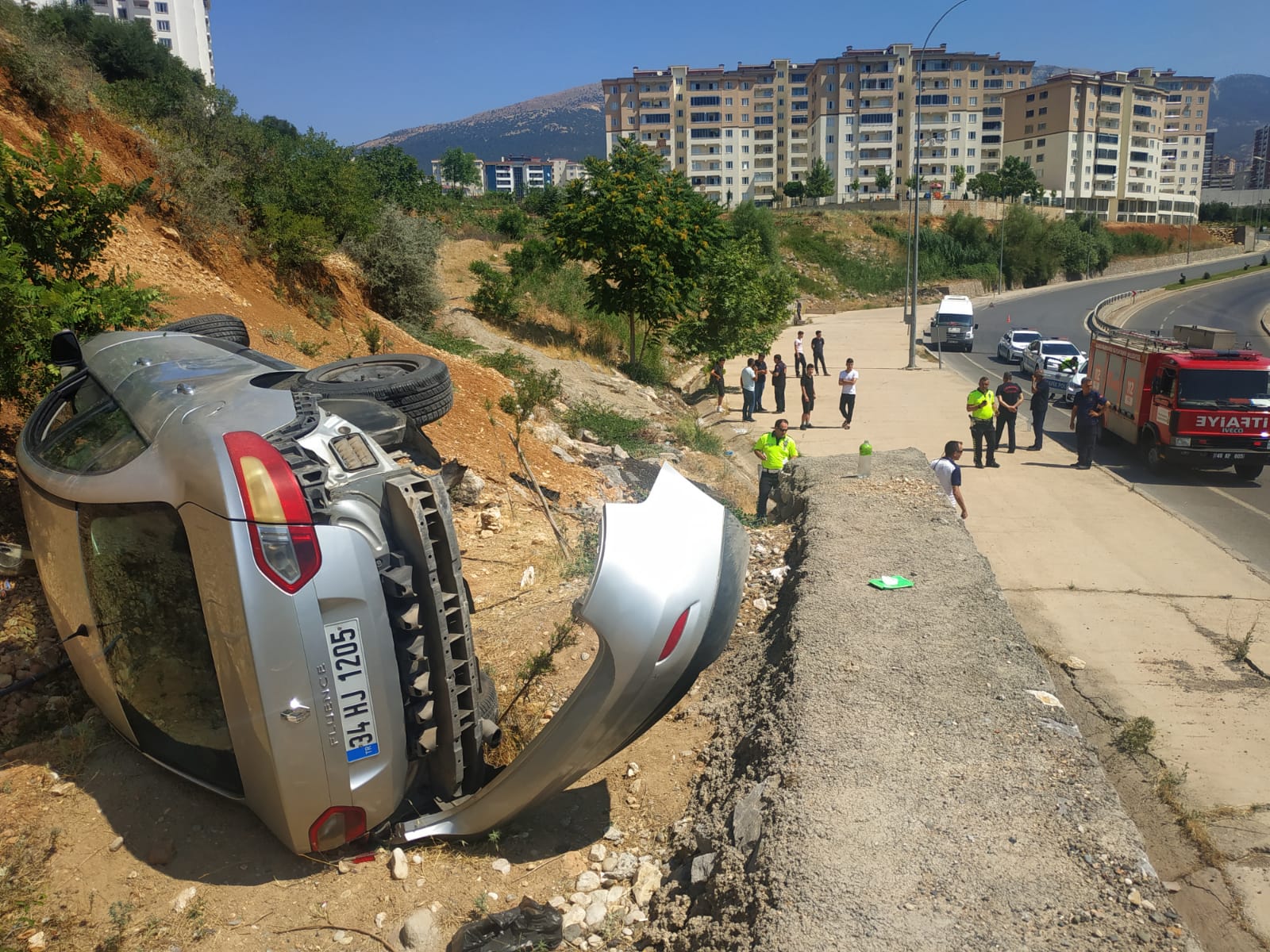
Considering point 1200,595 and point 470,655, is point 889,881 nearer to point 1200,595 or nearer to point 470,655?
point 470,655

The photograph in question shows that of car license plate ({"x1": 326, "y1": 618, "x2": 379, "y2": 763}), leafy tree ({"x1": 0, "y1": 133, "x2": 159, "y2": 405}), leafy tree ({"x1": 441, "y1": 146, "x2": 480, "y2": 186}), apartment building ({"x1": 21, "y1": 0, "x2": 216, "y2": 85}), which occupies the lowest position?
car license plate ({"x1": 326, "y1": 618, "x2": 379, "y2": 763})

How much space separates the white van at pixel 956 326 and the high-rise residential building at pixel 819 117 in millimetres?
74326

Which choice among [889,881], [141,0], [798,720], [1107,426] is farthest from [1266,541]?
[141,0]

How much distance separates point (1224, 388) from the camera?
602 inches

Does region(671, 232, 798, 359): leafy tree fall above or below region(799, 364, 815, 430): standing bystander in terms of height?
above

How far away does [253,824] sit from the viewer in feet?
14.7

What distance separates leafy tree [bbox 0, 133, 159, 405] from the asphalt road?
12.5 meters

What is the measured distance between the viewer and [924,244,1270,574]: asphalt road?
1332cm

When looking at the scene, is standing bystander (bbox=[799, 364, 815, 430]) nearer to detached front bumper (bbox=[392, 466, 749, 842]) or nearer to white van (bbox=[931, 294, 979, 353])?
detached front bumper (bbox=[392, 466, 749, 842])

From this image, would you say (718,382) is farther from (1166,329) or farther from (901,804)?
(1166,329)

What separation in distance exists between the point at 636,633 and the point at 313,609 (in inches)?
52.8

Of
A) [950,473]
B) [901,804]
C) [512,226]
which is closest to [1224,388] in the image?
[950,473]

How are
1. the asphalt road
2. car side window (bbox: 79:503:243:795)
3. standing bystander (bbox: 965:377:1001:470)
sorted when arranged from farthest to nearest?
1. standing bystander (bbox: 965:377:1001:470)
2. the asphalt road
3. car side window (bbox: 79:503:243:795)

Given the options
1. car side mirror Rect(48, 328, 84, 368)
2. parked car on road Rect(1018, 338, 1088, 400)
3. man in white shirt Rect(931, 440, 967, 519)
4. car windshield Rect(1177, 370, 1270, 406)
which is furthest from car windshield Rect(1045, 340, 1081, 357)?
car side mirror Rect(48, 328, 84, 368)
